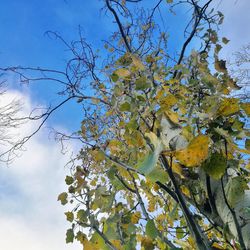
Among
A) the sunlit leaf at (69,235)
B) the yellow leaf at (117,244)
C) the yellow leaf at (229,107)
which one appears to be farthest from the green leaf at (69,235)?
the yellow leaf at (229,107)

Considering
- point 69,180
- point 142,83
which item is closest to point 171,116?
point 142,83

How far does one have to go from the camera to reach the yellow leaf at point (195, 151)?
1.55ft

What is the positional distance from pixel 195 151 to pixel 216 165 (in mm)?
105

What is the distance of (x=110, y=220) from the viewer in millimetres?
849

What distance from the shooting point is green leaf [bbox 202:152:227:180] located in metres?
0.55

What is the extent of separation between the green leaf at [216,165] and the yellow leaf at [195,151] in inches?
3.2

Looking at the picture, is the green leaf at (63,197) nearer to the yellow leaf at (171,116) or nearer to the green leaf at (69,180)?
the green leaf at (69,180)

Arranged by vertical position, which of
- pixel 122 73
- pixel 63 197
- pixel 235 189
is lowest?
pixel 235 189

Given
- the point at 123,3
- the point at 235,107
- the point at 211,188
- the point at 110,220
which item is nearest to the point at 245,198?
the point at 211,188

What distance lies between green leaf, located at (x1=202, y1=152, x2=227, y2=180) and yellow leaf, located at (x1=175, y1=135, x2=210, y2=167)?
0.08m

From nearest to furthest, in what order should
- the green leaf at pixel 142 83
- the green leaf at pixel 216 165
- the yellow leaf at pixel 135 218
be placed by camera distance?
the green leaf at pixel 216 165
the green leaf at pixel 142 83
the yellow leaf at pixel 135 218

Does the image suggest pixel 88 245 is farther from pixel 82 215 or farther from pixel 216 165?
pixel 216 165

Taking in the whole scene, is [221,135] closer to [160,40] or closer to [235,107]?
[235,107]

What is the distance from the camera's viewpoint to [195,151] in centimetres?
48
